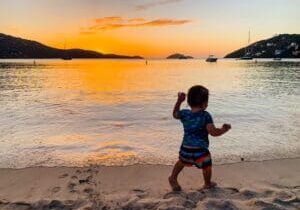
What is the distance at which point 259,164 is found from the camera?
6.50 m

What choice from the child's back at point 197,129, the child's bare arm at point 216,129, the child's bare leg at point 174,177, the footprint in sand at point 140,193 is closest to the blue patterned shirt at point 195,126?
the child's back at point 197,129

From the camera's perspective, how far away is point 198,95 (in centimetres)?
463

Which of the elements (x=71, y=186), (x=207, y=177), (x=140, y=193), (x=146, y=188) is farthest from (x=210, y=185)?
(x=71, y=186)

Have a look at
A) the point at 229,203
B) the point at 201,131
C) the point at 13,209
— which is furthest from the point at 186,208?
the point at 13,209

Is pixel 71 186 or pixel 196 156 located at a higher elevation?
pixel 196 156

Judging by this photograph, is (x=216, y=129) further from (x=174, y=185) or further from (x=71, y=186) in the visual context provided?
(x=71, y=186)

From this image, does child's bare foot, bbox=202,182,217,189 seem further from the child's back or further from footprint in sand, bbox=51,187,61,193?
footprint in sand, bbox=51,187,61,193

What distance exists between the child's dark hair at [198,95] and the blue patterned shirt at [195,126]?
0.54 ft

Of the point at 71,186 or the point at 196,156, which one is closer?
the point at 196,156

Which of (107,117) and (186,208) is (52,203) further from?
(107,117)

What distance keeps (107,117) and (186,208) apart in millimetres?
9140

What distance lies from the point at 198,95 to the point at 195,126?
44cm

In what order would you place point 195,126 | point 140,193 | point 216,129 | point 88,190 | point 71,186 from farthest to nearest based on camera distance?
point 71,186 → point 88,190 → point 140,193 → point 195,126 → point 216,129

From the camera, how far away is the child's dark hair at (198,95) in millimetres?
4605
